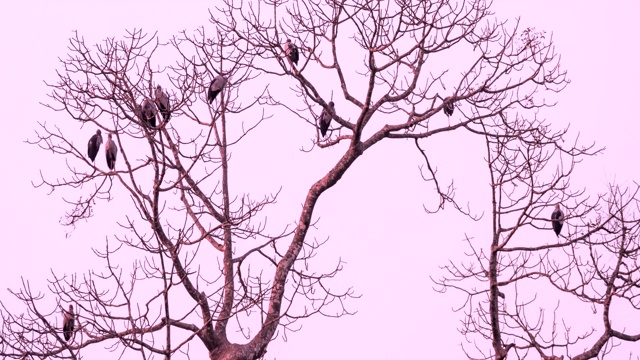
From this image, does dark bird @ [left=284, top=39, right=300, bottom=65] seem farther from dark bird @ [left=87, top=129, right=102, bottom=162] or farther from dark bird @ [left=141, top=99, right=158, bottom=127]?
dark bird @ [left=87, top=129, right=102, bottom=162]

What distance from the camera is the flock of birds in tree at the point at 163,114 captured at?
7.04m

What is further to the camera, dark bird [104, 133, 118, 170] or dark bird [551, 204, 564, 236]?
dark bird [551, 204, 564, 236]

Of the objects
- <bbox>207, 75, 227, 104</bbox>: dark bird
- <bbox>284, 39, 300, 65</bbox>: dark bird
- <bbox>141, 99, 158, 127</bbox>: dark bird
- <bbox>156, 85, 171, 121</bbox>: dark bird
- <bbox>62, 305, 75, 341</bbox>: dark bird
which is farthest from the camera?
<bbox>284, 39, 300, 65</bbox>: dark bird

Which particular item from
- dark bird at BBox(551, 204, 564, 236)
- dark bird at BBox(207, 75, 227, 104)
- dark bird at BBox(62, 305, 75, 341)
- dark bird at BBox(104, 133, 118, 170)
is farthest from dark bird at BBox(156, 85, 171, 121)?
dark bird at BBox(551, 204, 564, 236)

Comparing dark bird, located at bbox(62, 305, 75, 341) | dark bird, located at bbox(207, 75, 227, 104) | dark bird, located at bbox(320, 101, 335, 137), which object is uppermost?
dark bird, located at bbox(207, 75, 227, 104)

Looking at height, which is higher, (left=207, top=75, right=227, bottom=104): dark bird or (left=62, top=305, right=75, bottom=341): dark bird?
(left=207, top=75, right=227, bottom=104): dark bird

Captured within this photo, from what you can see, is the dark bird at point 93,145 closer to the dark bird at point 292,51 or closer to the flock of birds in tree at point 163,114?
the flock of birds in tree at point 163,114

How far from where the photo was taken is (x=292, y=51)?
8492 mm

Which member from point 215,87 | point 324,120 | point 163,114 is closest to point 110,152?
point 163,114

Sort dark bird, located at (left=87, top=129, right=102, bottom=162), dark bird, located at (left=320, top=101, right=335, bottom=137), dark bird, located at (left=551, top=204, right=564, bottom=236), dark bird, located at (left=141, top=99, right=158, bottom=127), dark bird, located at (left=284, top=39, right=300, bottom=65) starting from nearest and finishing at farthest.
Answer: dark bird, located at (left=141, top=99, right=158, bottom=127) → dark bird, located at (left=87, top=129, right=102, bottom=162) → dark bird, located at (left=284, top=39, right=300, bottom=65) → dark bird, located at (left=551, top=204, right=564, bottom=236) → dark bird, located at (left=320, top=101, right=335, bottom=137)

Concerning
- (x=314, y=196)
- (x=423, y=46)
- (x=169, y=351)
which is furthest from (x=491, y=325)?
(x=169, y=351)

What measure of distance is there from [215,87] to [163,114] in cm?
105

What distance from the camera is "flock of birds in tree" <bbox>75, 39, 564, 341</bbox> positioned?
23.1ft

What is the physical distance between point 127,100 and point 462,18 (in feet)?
10.9
